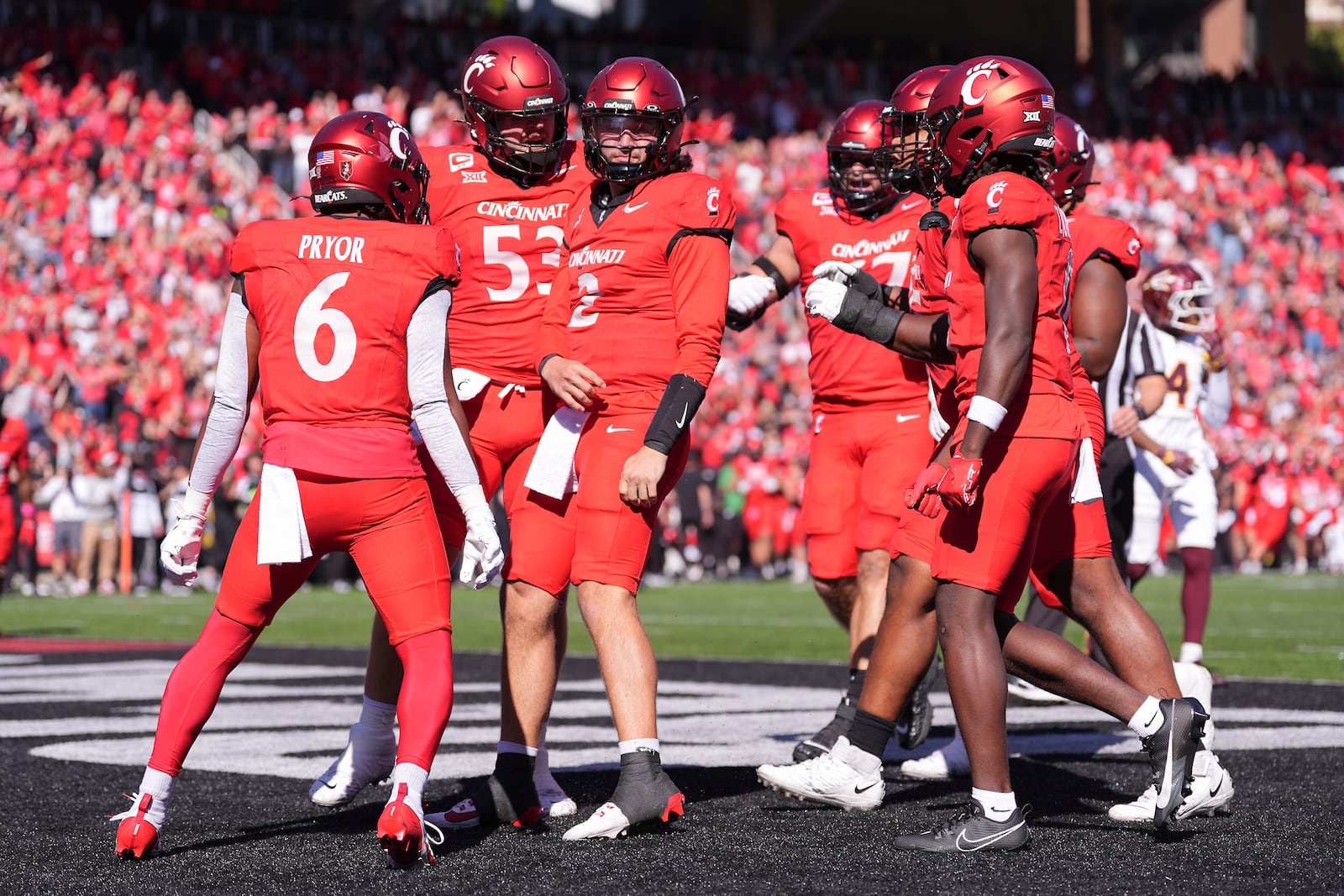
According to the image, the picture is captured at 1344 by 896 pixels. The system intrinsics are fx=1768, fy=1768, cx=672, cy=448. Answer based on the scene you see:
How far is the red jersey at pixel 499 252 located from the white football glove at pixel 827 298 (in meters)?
0.77

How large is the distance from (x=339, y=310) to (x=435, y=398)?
322mm

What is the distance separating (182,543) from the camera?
445 cm

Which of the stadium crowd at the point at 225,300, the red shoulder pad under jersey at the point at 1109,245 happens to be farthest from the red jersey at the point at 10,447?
the red shoulder pad under jersey at the point at 1109,245

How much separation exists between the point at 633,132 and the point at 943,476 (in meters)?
1.39

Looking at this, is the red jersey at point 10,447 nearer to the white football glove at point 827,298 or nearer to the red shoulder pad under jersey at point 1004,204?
the white football glove at point 827,298

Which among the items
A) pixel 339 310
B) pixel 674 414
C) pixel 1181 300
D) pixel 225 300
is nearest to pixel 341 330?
pixel 339 310

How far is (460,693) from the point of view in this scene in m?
8.49

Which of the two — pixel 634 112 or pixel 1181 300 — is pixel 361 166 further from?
pixel 1181 300

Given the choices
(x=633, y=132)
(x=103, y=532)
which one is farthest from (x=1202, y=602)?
(x=103, y=532)

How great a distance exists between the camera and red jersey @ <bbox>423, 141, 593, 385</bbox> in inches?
206

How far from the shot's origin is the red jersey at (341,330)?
4.40 metres

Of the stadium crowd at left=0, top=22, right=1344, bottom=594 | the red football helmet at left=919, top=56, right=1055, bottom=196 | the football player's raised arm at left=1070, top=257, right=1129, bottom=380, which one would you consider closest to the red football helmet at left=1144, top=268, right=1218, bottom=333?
the football player's raised arm at left=1070, top=257, right=1129, bottom=380

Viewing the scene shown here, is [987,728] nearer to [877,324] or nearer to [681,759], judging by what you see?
[877,324]

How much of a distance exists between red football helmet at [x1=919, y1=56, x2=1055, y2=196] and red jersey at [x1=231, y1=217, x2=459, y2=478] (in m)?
1.37
